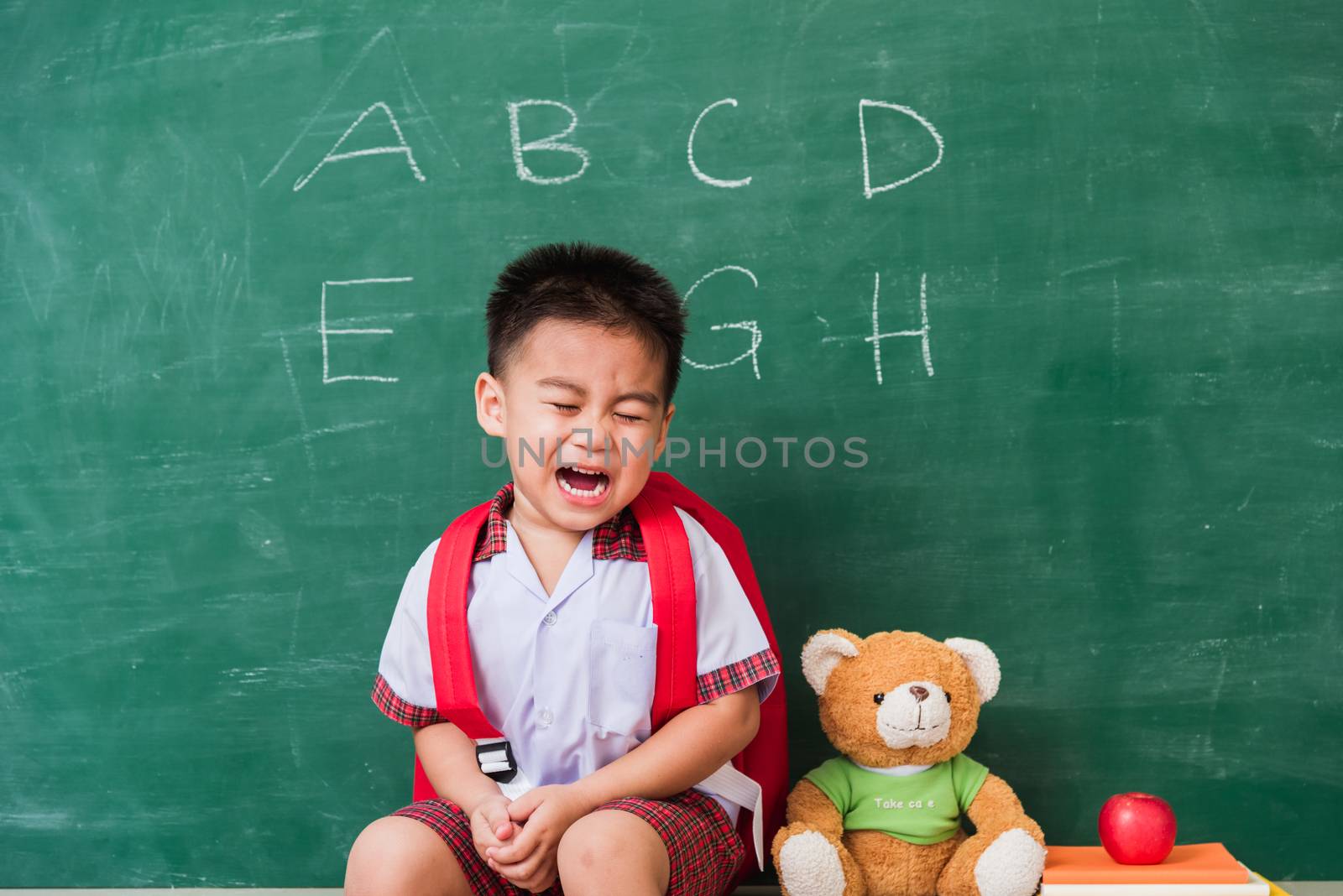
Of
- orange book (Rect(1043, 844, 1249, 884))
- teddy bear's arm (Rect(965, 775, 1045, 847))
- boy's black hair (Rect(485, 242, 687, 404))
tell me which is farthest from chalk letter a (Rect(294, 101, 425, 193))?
orange book (Rect(1043, 844, 1249, 884))

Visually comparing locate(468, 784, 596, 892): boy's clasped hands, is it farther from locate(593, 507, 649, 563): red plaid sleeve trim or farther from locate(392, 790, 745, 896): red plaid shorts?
locate(593, 507, 649, 563): red plaid sleeve trim

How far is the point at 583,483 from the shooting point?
3.84 ft

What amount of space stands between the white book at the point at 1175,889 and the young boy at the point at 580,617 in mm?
388

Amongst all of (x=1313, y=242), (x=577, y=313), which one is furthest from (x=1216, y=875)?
(x=577, y=313)

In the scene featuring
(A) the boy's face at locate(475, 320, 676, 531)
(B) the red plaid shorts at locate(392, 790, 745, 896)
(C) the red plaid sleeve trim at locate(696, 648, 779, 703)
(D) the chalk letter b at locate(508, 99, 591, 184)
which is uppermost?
(D) the chalk letter b at locate(508, 99, 591, 184)

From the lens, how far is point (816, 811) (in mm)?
1290

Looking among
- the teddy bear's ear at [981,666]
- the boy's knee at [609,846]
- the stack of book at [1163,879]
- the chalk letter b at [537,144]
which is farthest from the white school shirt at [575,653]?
the chalk letter b at [537,144]

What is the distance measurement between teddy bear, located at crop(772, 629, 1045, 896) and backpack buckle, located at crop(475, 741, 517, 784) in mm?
326

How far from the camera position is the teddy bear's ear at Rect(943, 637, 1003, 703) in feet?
4.30

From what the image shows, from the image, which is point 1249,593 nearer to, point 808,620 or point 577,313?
point 808,620

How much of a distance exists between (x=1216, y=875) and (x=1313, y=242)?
2.64 feet

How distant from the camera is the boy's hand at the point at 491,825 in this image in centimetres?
105

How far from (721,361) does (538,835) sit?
67 centimetres

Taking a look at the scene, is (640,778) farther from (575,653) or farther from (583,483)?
(583,483)
